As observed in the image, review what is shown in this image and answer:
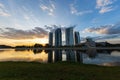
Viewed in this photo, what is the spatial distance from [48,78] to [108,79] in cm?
591

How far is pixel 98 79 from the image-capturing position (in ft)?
54.1

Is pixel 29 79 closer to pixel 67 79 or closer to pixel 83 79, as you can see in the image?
pixel 67 79

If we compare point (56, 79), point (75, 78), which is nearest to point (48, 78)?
point (56, 79)

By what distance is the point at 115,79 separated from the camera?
53.9ft

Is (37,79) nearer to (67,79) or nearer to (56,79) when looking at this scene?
(56,79)

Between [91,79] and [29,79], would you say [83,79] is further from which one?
[29,79]

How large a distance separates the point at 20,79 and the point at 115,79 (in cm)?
918

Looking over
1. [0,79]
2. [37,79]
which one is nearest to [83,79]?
[37,79]

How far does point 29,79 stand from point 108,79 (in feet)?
25.3

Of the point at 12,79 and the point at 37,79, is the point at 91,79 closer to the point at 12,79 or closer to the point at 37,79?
the point at 37,79

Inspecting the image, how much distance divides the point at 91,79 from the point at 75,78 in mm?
1545

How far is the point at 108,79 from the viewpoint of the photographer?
54.3ft

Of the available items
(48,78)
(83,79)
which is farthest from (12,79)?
(83,79)

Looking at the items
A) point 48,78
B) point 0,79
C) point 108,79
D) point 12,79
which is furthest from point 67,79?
→ point 0,79
